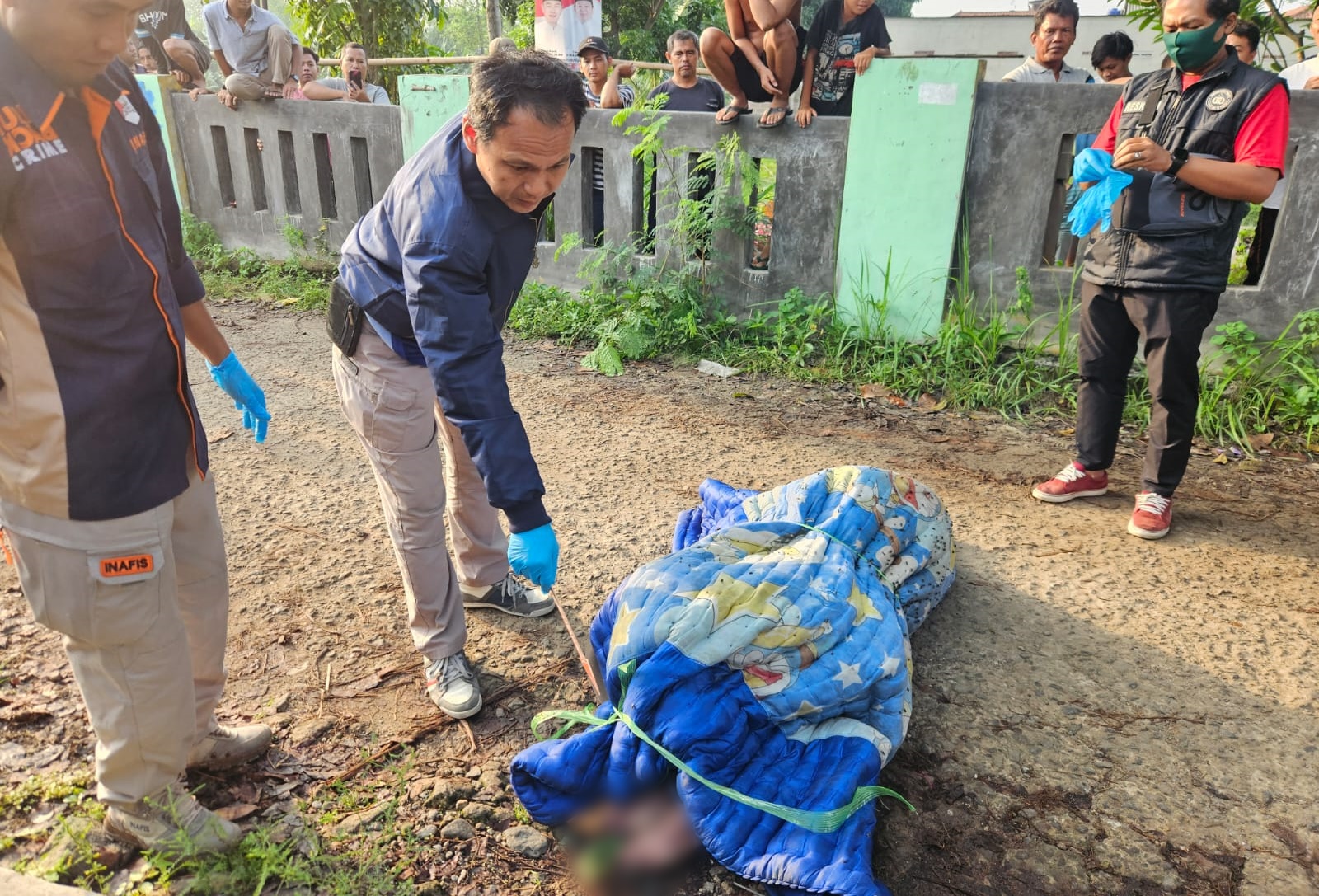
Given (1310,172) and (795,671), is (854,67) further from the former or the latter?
(795,671)

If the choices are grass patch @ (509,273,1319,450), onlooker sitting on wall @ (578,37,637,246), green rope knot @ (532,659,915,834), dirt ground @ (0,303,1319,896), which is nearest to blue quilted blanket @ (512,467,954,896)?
green rope knot @ (532,659,915,834)

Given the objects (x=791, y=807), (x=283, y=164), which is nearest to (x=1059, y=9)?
(x=791, y=807)

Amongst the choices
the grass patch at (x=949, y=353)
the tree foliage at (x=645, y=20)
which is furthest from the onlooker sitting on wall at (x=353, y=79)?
the tree foliage at (x=645, y=20)

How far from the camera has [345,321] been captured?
2246 millimetres

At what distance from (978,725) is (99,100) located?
2504 mm

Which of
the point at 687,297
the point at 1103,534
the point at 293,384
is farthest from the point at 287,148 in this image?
the point at 1103,534

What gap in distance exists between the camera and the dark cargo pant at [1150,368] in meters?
3.24

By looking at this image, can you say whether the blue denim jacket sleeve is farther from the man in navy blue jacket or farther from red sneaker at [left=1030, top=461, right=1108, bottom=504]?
red sneaker at [left=1030, top=461, right=1108, bottom=504]

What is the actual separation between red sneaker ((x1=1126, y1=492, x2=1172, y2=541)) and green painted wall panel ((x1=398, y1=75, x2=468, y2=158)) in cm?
516

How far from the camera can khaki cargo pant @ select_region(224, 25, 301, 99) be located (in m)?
7.27

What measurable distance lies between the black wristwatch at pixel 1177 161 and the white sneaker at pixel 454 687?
2.95 meters

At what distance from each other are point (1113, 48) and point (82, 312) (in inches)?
230

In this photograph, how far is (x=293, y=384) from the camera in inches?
200

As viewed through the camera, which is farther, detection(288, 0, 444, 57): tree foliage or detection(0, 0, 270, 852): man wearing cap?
detection(288, 0, 444, 57): tree foliage
